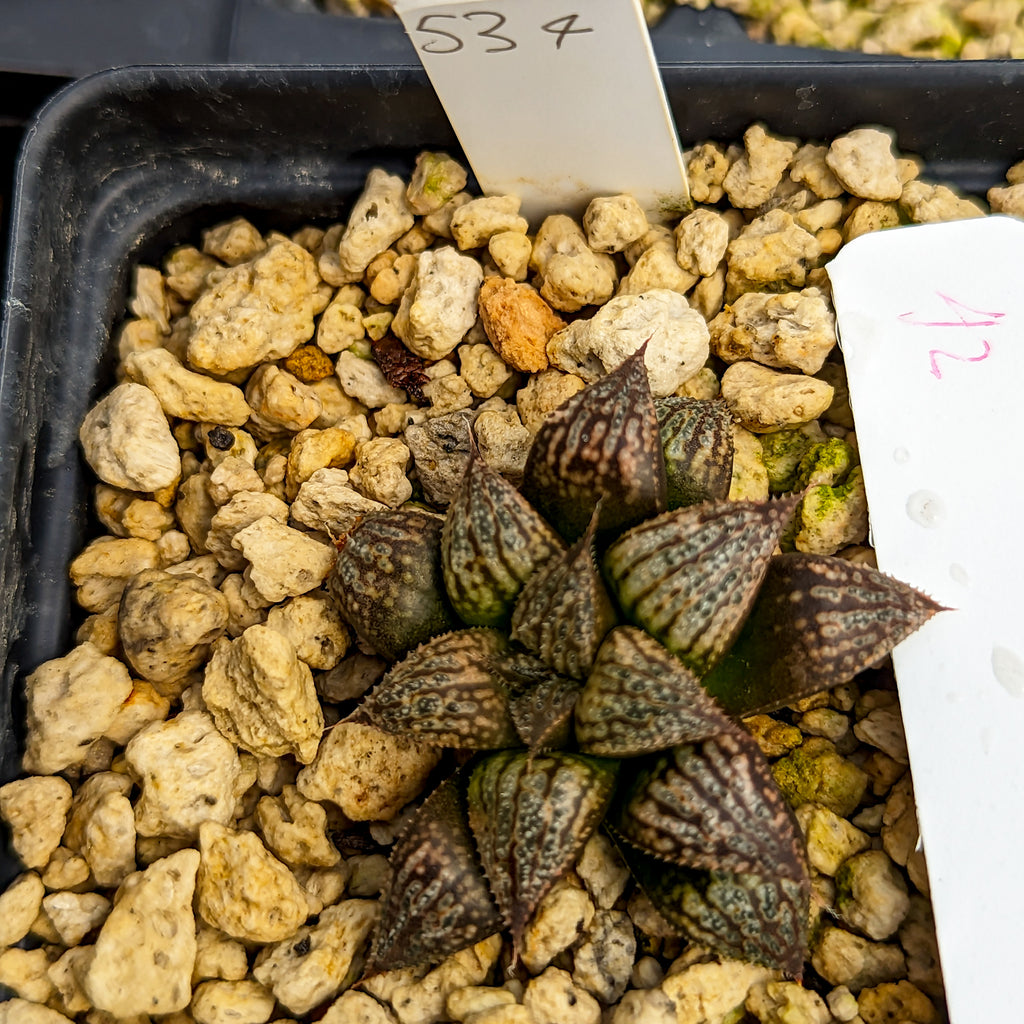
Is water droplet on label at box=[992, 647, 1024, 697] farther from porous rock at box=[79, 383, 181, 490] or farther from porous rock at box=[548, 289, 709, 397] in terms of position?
porous rock at box=[79, 383, 181, 490]

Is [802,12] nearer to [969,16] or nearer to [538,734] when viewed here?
[969,16]

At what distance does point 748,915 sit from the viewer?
115 centimetres

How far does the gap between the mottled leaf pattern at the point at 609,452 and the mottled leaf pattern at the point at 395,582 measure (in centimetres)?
23

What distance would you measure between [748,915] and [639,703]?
0.33 metres

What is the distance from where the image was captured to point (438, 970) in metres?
1.42

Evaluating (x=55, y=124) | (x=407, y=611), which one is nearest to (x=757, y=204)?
(x=407, y=611)

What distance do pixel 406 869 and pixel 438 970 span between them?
12.3 inches

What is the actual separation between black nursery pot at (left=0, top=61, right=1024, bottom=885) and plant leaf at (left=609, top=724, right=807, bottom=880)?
47.5 inches

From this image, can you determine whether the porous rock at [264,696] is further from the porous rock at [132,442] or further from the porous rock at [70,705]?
the porous rock at [132,442]

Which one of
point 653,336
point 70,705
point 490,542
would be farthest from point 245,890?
point 653,336

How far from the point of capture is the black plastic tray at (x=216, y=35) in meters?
2.19

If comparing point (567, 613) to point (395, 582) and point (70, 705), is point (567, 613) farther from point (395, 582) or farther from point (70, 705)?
point (70, 705)

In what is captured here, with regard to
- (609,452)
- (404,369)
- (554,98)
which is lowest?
(609,452)

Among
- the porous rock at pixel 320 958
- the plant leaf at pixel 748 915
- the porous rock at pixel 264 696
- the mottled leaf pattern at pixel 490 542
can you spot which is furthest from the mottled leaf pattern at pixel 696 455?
the porous rock at pixel 320 958
